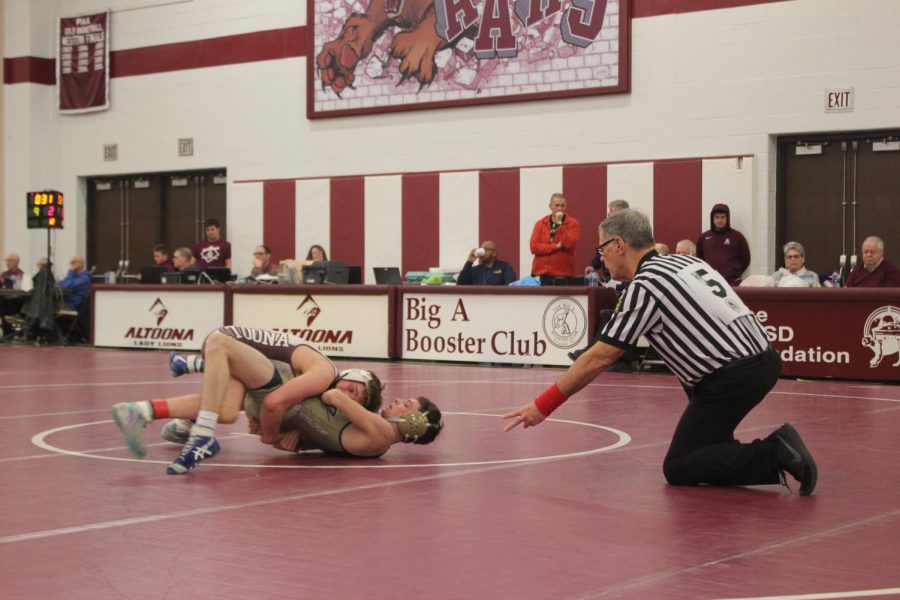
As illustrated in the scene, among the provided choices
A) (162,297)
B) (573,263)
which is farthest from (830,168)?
(162,297)

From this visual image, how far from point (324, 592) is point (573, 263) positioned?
1320 cm

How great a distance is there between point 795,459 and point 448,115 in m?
14.8

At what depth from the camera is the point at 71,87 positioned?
24984 millimetres

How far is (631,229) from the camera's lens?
6270 mm

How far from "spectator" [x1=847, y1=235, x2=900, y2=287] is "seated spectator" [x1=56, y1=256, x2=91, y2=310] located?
1224 cm

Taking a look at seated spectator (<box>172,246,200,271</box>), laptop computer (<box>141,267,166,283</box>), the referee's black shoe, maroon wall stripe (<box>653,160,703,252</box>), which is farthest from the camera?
laptop computer (<box>141,267,166,283</box>)

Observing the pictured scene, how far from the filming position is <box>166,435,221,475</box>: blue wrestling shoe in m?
6.44

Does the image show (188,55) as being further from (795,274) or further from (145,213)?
(795,274)

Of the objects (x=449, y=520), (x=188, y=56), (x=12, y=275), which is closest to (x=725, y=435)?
(x=449, y=520)

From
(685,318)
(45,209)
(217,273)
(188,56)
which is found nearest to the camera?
(685,318)

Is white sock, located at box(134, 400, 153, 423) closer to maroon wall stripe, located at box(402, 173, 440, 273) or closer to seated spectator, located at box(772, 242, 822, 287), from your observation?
seated spectator, located at box(772, 242, 822, 287)

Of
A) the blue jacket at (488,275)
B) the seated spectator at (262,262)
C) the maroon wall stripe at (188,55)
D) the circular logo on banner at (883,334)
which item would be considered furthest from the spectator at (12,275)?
the circular logo on banner at (883,334)

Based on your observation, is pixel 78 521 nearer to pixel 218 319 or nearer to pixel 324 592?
pixel 324 592

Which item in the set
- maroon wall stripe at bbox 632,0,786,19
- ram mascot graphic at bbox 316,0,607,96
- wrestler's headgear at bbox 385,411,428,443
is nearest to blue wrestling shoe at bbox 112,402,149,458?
wrestler's headgear at bbox 385,411,428,443
